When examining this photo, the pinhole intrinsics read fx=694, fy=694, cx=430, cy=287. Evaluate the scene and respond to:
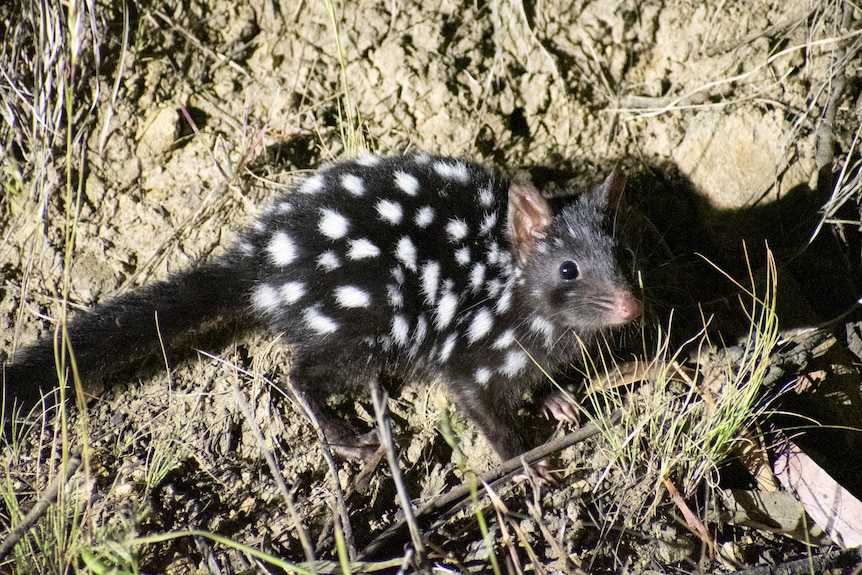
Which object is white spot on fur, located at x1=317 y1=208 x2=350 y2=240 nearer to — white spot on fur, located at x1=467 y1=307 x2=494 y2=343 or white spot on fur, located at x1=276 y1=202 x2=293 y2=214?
white spot on fur, located at x1=276 y1=202 x2=293 y2=214

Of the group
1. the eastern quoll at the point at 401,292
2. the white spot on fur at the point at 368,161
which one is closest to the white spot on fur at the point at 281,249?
the eastern quoll at the point at 401,292

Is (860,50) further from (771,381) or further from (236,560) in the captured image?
(236,560)

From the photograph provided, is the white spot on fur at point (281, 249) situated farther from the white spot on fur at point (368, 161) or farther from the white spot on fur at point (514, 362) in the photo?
the white spot on fur at point (514, 362)

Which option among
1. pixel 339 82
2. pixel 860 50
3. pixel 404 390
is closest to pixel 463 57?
pixel 339 82

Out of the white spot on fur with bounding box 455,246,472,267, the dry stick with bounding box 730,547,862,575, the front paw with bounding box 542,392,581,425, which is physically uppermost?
the white spot on fur with bounding box 455,246,472,267

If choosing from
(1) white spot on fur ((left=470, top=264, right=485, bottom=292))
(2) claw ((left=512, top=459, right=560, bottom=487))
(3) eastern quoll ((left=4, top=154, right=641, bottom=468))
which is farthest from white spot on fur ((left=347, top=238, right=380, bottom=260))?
(2) claw ((left=512, top=459, right=560, bottom=487))
